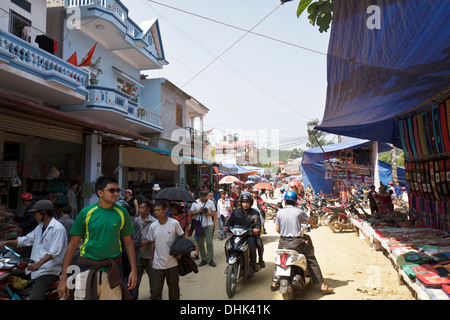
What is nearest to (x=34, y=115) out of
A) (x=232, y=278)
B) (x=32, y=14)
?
(x=32, y=14)

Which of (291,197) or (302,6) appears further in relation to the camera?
(291,197)

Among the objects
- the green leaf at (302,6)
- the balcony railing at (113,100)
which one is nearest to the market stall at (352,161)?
the balcony railing at (113,100)

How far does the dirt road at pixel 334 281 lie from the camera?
4.49 meters

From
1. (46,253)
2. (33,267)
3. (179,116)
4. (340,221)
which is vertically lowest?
(340,221)

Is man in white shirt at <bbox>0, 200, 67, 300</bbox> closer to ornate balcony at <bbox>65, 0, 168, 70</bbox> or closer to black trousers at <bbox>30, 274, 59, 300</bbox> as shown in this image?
black trousers at <bbox>30, 274, 59, 300</bbox>

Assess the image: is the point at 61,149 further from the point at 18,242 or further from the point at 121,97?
the point at 18,242

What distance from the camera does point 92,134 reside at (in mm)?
9375

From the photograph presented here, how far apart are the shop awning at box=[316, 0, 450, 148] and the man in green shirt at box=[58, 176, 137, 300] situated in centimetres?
343

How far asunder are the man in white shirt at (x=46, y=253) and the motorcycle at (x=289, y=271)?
3.02 meters

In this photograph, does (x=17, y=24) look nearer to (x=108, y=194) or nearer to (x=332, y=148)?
(x=108, y=194)

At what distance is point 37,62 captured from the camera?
7.66 metres

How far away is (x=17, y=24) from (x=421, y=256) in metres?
11.5

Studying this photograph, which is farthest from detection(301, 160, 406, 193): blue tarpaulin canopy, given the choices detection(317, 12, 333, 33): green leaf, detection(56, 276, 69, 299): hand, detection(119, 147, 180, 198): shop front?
detection(56, 276, 69, 299): hand

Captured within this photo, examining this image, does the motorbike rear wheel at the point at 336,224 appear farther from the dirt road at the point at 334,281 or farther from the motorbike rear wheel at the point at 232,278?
the motorbike rear wheel at the point at 232,278
